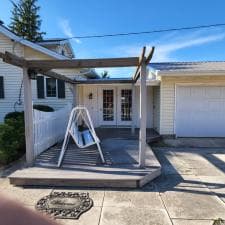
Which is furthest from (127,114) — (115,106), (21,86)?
(21,86)

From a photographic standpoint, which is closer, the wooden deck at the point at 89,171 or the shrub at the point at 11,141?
the wooden deck at the point at 89,171

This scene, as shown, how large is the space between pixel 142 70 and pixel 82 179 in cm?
263

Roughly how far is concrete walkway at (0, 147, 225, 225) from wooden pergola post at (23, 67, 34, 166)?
0.76 metres

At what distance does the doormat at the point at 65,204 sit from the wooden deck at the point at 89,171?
420 millimetres

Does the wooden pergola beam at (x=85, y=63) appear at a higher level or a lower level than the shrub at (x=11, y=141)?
higher

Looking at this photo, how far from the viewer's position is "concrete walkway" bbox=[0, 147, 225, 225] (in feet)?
11.2

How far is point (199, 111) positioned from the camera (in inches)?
380

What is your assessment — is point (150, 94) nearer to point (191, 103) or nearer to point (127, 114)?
point (127, 114)

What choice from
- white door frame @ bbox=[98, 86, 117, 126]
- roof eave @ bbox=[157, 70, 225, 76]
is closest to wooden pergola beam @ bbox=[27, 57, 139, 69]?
roof eave @ bbox=[157, 70, 225, 76]

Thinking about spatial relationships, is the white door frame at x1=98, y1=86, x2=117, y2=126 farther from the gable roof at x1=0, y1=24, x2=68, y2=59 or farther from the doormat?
the doormat

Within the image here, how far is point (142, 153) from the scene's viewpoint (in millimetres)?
5184

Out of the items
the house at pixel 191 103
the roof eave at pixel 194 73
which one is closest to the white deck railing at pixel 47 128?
the house at pixel 191 103

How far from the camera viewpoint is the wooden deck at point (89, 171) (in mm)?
4625

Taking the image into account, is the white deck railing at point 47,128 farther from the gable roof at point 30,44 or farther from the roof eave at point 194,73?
the roof eave at point 194,73
